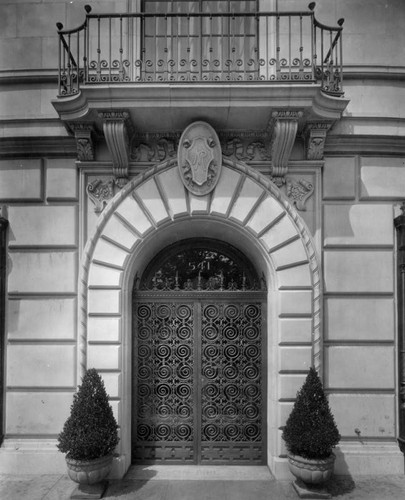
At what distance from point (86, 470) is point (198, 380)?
2.21 meters

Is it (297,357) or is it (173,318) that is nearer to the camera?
(297,357)

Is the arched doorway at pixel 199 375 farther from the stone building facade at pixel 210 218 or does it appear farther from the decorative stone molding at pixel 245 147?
the decorative stone molding at pixel 245 147

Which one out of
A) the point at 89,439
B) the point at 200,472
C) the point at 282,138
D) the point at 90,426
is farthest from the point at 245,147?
the point at 200,472

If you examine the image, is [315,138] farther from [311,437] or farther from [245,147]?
[311,437]

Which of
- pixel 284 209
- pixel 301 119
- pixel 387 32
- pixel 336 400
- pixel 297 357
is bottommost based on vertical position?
pixel 336 400

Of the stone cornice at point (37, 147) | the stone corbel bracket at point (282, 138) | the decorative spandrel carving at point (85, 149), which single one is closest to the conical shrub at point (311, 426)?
the stone corbel bracket at point (282, 138)

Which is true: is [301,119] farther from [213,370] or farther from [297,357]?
[213,370]

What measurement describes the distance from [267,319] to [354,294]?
4.83 feet

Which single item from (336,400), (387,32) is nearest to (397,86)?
(387,32)

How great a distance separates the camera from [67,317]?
685 cm

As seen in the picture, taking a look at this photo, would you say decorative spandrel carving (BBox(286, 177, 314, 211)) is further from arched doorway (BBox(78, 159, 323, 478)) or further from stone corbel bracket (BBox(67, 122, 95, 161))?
stone corbel bracket (BBox(67, 122, 95, 161))

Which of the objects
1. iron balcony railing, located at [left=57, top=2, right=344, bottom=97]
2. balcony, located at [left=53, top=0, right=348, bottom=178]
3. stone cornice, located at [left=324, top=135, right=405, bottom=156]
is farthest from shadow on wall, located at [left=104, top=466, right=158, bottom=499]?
iron balcony railing, located at [left=57, top=2, right=344, bottom=97]

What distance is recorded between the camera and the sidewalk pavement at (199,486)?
598 cm

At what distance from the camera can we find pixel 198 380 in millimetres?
7164
